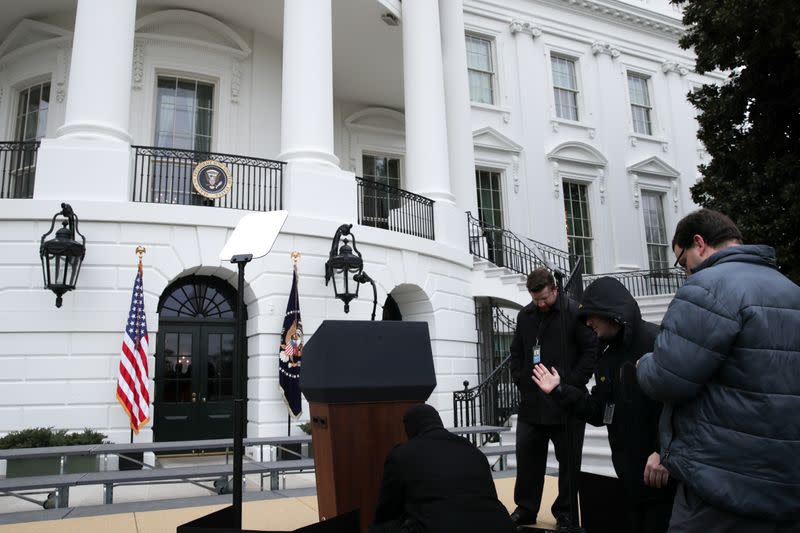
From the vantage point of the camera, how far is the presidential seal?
11781 mm

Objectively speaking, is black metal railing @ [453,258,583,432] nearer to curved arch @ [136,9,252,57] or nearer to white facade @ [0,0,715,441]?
white facade @ [0,0,715,441]

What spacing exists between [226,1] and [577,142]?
12630mm

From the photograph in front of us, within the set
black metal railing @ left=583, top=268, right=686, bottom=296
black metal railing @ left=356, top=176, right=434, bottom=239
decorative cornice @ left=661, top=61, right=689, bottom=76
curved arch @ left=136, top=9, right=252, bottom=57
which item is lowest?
black metal railing @ left=583, top=268, right=686, bottom=296

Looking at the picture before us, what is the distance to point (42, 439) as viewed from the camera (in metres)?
9.36

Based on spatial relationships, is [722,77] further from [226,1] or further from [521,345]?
[521,345]

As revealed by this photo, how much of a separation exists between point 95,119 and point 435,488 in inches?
399

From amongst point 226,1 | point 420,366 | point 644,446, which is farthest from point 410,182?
point 644,446

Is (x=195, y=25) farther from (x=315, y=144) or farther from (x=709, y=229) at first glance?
(x=709, y=229)

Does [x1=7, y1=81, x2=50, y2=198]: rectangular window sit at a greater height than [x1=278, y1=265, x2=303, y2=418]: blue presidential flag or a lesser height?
greater

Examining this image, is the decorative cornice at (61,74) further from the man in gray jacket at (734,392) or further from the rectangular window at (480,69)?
the man in gray jacket at (734,392)

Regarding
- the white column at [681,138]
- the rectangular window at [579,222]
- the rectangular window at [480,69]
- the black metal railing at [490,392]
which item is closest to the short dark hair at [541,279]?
the black metal railing at [490,392]

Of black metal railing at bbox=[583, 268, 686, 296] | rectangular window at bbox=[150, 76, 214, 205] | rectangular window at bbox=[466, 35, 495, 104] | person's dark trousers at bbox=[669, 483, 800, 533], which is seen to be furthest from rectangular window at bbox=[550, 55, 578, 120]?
person's dark trousers at bbox=[669, 483, 800, 533]

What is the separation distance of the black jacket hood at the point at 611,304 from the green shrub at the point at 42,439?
8519 mm

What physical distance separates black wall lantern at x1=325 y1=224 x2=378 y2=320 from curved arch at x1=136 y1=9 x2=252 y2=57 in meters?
6.54
